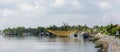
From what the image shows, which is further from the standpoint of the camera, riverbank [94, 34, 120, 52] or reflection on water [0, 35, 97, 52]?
reflection on water [0, 35, 97, 52]

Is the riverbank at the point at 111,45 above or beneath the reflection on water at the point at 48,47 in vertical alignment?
above

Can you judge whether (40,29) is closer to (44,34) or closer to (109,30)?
(44,34)

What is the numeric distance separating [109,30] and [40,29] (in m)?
95.0

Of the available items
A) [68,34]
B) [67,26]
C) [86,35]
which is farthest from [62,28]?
[86,35]

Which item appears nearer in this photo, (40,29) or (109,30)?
(109,30)

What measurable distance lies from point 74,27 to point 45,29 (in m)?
14.5

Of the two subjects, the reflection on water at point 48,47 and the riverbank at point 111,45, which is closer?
the riverbank at point 111,45

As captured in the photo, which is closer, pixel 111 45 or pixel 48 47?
pixel 111 45

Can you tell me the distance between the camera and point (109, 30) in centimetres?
9875

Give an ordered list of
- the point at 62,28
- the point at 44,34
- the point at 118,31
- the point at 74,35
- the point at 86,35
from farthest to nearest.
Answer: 1. the point at 44,34
2. the point at 62,28
3. the point at 74,35
4. the point at 86,35
5. the point at 118,31

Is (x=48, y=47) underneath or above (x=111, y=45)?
underneath

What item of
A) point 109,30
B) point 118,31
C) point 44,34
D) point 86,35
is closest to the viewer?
point 118,31

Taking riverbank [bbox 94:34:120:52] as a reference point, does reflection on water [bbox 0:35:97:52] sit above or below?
below

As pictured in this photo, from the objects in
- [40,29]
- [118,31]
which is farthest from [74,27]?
[118,31]
